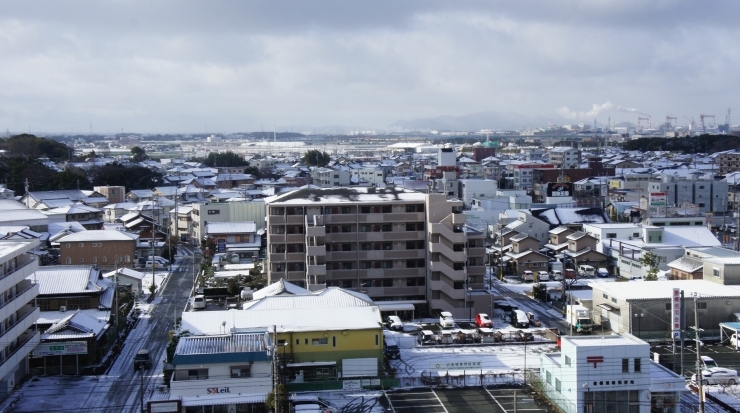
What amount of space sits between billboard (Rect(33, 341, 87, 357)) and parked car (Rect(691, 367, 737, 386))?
235 inches

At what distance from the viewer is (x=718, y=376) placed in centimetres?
708

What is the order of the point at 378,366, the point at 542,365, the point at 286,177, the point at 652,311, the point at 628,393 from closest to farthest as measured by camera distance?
the point at 628,393, the point at 542,365, the point at 378,366, the point at 652,311, the point at 286,177

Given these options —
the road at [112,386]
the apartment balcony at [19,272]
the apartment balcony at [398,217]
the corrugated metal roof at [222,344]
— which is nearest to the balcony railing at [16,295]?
the apartment balcony at [19,272]

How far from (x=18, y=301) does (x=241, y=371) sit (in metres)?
2.27

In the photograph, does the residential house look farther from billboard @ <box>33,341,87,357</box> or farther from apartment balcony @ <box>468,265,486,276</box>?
apartment balcony @ <box>468,265,486,276</box>

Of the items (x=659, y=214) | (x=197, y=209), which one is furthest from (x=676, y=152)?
(x=197, y=209)

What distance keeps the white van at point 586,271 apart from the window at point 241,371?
8.08 meters

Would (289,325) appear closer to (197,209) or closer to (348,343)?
(348,343)

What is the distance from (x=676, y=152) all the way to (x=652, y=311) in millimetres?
41558

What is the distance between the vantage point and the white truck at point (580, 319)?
9.18 metres

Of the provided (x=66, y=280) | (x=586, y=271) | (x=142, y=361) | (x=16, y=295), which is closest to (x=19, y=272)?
(x=16, y=295)

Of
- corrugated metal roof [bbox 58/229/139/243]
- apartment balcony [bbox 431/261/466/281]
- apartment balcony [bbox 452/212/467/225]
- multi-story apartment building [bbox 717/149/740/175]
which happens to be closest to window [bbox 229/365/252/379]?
apartment balcony [bbox 431/261/466/281]

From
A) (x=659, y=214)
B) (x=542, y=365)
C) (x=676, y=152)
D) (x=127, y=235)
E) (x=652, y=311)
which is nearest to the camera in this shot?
(x=542, y=365)

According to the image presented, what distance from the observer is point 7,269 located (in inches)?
269
